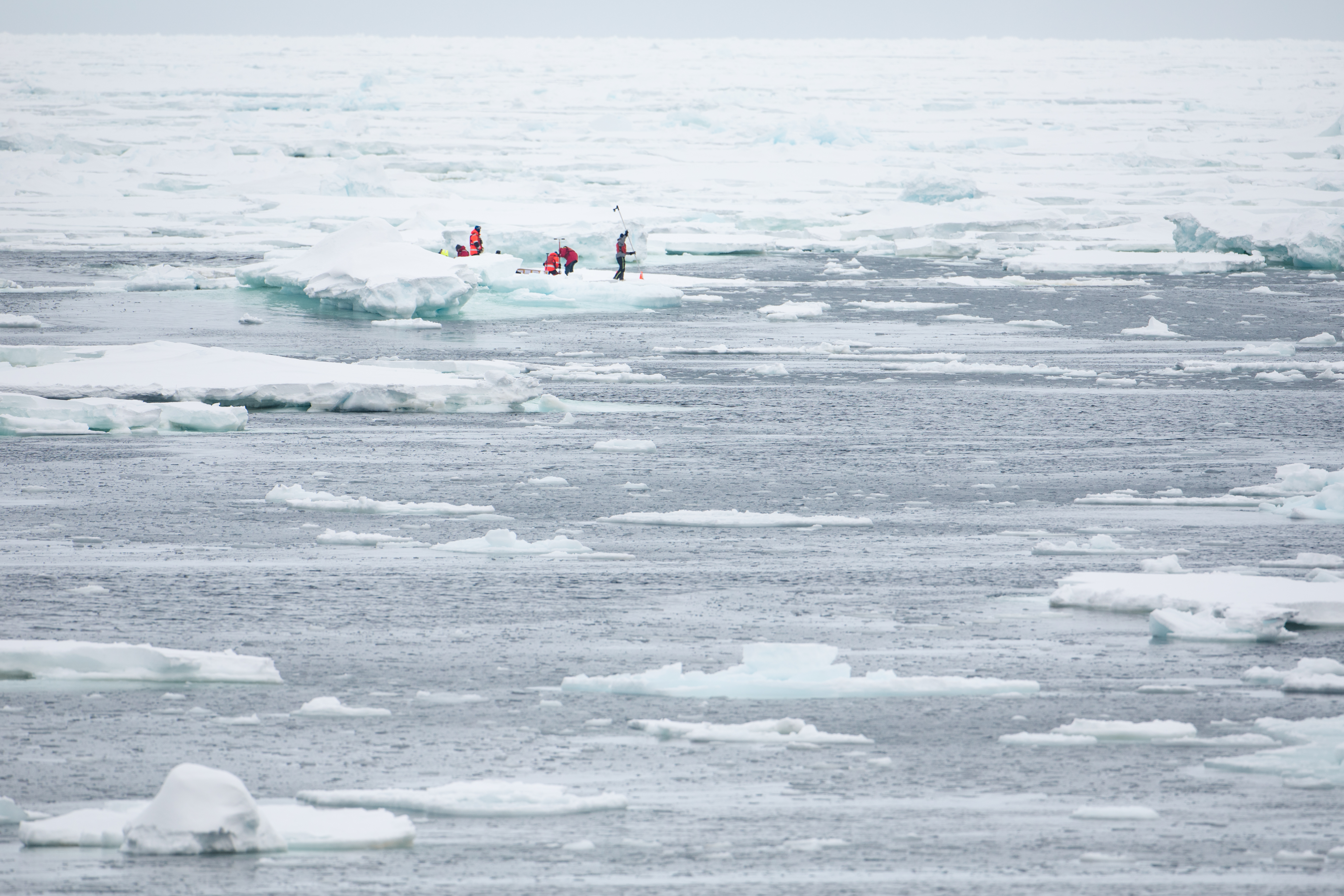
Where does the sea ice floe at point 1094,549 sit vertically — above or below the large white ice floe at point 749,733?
above

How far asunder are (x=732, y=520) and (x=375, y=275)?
13054mm

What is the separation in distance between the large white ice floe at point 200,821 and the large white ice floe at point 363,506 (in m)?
5.60

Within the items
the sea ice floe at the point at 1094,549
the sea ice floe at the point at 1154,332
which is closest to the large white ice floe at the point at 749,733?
the sea ice floe at the point at 1094,549

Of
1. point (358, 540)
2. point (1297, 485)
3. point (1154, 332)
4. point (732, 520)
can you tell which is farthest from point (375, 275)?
point (1297, 485)

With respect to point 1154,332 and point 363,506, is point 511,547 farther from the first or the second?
point 1154,332

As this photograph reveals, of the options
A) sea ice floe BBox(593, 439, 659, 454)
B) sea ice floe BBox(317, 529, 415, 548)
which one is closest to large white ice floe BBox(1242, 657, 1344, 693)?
sea ice floe BBox(317, 529, 415, 548)

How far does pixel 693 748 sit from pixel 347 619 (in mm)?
2422

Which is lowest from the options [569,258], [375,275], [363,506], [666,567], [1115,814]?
[1115,814]

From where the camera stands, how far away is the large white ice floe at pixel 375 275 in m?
22.7

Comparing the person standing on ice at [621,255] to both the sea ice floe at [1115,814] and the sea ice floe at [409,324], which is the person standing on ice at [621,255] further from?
the sea ice floe at [1115,814]

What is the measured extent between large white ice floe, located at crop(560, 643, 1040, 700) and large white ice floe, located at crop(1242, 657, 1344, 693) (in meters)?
0.91

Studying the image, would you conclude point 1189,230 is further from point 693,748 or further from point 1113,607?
point 693,748

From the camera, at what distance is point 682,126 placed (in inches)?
2201

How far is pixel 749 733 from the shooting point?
22.2ft
